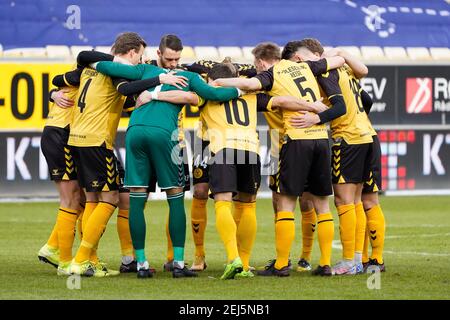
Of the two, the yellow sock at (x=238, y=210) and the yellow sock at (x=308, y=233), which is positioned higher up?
the yellow sock at (x=238, y=210)

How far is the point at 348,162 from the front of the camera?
9.17m

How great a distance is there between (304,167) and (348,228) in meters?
0.67

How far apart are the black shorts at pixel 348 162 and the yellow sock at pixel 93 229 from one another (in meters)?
1.93

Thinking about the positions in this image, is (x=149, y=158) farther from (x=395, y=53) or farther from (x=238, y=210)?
(x=395, y=53)

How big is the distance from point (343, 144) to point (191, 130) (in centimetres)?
907

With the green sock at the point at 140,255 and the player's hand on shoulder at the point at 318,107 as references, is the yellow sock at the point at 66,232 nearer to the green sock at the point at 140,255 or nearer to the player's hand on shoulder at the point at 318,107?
the green sock at the point at 140,255

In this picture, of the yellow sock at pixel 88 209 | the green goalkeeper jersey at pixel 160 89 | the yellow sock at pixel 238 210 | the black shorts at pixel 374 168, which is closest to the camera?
the green goalkeeper jersey at pixel 160 89

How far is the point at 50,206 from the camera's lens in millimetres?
17188

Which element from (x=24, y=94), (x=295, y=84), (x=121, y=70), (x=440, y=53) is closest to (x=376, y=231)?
(x=295, y=84)

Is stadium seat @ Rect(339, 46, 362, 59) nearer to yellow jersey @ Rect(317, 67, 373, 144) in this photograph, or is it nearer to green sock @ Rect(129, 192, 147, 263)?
yellow jersey @ Rect(317, 67, 373, 144)

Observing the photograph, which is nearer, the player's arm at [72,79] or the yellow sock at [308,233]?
the player's arm at [72,79]

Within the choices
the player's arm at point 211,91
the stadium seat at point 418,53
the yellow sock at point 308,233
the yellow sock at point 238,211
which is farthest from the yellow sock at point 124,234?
the stadium seat at point 418,53

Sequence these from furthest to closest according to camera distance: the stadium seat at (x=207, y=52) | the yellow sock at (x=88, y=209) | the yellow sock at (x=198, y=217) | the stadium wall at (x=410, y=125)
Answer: the stadium seat at (x=207, y=52)
the stadium wall at (x=410, y=125)
the yellow sock at (x=198, y=217)
the yellow sock at (x=88, y=209)

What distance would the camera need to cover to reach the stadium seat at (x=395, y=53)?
21766 millimetres
